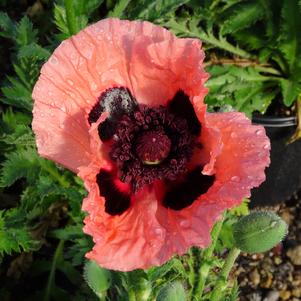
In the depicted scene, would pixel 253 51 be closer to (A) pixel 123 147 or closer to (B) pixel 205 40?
(B) pixel 205 40

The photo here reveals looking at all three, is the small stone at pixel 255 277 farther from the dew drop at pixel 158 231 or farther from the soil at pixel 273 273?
the dew drop at pixel 158 231

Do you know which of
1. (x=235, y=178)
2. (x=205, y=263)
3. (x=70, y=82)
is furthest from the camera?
(x=205, y=263)

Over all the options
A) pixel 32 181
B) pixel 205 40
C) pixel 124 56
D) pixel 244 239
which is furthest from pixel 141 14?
pixel 244 239

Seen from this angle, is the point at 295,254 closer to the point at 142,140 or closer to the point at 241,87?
the point at 241,87

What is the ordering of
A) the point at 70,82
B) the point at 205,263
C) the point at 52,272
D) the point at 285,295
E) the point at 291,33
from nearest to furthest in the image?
1. the point at 70,82
2. the point at 205,263
3. the point at 52,272
4. the point at 291,33
5. the point at 285,295

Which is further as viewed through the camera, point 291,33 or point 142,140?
point 291,33

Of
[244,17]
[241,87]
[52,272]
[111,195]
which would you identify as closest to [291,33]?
[244,17]
